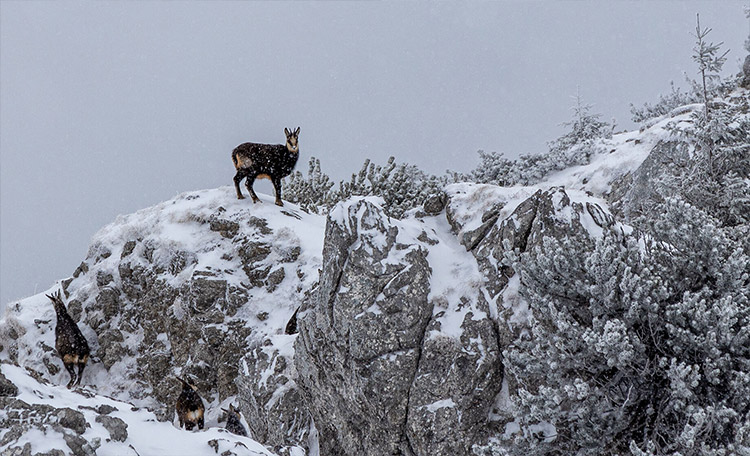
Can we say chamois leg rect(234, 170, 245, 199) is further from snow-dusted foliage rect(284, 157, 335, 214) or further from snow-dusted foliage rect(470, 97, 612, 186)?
snow-dusted foliage rect(470, 97, 612, 186)

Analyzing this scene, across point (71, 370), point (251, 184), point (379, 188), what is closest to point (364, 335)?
point (251, 184)

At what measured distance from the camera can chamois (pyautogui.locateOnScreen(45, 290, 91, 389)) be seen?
13.5m

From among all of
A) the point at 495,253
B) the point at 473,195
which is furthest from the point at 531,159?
the point at 495,253

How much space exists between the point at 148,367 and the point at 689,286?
12.5 m

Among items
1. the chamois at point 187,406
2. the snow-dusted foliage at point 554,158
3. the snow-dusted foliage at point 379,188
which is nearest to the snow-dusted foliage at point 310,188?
the snow-dusted foliage at point 379,188

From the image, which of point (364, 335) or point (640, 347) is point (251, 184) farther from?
point (640, 347)

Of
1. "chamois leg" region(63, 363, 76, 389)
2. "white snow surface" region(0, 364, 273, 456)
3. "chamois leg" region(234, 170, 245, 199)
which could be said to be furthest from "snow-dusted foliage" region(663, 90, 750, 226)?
"chamois leg" region(63, 363, 76, 389)

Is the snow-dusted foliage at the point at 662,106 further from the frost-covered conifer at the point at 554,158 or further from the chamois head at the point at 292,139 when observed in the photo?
the chamois head at the point at 292,139

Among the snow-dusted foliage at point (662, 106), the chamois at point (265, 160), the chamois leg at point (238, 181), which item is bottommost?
the chamois leg at point (238, 181)

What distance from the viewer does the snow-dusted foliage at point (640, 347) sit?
5719 mm

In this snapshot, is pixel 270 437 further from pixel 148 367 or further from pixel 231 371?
pixel 148 367

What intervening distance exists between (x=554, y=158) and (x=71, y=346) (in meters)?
17.9

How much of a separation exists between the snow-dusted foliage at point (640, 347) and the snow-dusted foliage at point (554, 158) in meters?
14.3

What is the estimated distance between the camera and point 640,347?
6172 millimetres
